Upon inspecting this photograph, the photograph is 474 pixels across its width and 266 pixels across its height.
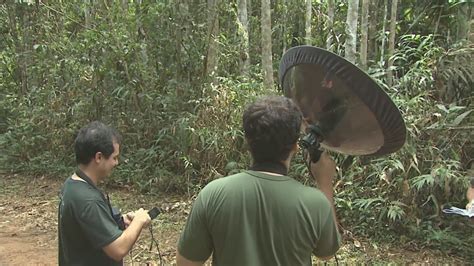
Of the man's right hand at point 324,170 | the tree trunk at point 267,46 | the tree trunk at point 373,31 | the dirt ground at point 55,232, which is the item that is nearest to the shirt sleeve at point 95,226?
the man's right hand at point 324,170

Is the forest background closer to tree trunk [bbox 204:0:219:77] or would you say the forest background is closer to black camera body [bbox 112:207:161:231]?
tree trunk [bbox 204:0:219:77]

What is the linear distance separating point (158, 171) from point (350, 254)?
10.2ft

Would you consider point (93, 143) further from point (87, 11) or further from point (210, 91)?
point (87, 11)

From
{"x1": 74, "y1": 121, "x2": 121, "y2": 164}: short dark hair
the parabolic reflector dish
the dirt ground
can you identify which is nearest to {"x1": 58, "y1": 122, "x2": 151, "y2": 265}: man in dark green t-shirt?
{"x1": 74, "y1": 121, "x2": 121, "y2": 164}: short dark hair

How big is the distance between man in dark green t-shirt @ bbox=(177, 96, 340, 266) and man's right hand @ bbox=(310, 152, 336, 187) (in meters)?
0.23

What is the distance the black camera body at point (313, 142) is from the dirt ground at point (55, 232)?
7.96ft

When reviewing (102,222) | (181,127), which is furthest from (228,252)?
(181,127)

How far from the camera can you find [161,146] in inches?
270

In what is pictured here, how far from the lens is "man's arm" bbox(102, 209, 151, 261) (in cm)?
198

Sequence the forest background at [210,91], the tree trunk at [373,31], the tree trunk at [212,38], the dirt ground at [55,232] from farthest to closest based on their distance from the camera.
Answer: the tree trunk at [373,31] < the tree trunk at [212,38] < the forest background at [210,91] < the dirt ground at [55,232]

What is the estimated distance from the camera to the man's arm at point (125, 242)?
1.98 m

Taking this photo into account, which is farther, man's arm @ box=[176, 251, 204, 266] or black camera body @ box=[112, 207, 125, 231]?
black camera body @ box=[112, 207, 125, 231]

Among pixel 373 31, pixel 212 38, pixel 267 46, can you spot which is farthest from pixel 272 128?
pixel 373 31

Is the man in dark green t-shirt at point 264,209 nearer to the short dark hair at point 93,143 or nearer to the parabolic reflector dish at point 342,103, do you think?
the parabolic reflector dish at point 342,103
